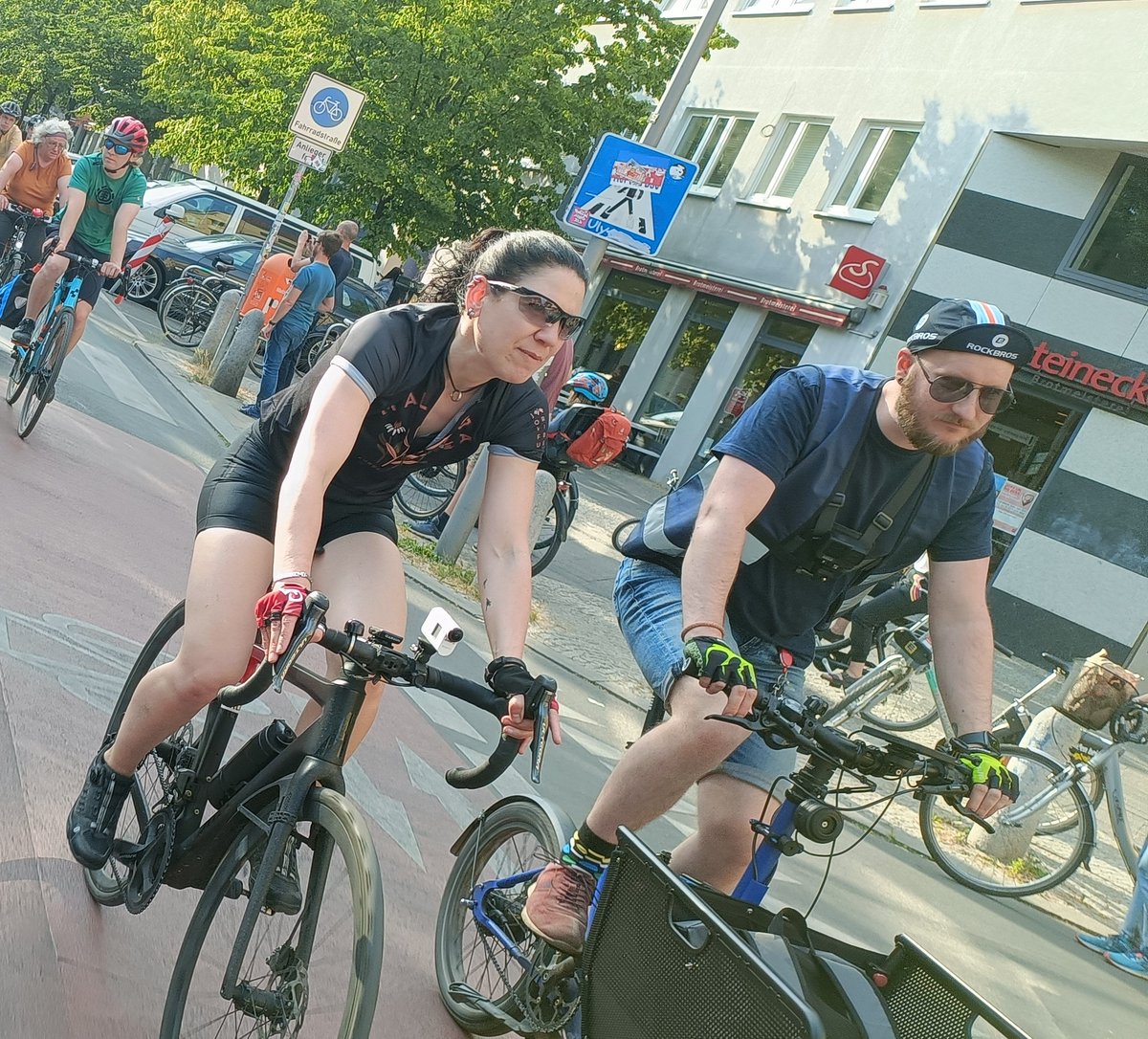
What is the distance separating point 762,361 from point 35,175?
15103mm

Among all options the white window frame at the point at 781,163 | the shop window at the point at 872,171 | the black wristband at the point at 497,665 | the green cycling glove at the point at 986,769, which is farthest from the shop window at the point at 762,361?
the black wristband at the point at 497,665

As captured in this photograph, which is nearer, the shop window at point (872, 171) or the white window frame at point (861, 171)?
the shop window at point (872, 171)

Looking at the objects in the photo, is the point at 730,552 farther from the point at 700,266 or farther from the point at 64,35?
the point at 64,35

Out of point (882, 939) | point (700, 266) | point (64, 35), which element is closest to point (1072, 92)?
point (700, 266)

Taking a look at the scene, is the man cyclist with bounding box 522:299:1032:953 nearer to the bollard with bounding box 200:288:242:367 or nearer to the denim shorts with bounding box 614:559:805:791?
the denim shorts with bounding box 614:559:805:791

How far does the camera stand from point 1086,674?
24.6ft

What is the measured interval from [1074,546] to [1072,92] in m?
6.07

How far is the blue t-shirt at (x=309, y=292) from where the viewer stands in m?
13.7

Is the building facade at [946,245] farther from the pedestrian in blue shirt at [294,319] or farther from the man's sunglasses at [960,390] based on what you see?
the man's sunglasses at [960,390]

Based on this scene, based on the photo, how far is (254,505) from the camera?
132 inches

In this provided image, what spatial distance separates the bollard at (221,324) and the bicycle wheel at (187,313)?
5.87 ft

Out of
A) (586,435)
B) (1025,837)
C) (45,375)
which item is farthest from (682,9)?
(1025,837)

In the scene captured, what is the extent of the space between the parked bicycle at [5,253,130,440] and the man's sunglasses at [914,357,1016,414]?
20.9 ft

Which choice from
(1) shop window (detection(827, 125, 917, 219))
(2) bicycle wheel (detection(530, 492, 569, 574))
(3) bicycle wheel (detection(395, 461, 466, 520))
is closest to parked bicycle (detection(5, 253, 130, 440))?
(3) bicycle wheel (detection(395, 461, 466, 520))
